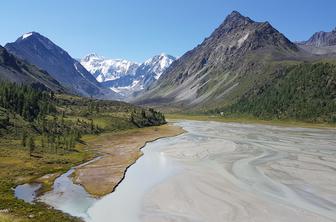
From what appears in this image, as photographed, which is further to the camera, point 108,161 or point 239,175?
point 108,161

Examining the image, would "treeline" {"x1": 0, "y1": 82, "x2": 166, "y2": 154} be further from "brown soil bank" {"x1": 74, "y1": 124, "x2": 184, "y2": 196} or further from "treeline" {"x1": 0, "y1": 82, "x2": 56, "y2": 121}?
"brown soil bank" {"x1": 74, "y1": 124, "x2": 184, "y2": 196}

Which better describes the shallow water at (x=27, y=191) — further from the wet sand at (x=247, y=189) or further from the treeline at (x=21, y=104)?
the treeline at (x=21, y=104)

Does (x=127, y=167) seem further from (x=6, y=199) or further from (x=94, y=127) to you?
(x=94, y=127)

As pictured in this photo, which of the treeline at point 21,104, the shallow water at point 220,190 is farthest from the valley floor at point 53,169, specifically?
the treeline at point 21,104

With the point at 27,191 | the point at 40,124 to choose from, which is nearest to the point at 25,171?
the point at 27,191

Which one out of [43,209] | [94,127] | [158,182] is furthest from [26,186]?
[94,127]

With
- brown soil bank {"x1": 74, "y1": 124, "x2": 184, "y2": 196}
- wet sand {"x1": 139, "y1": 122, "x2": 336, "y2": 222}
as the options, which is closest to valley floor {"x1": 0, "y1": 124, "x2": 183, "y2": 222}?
brown soil bank {"x1": 74, "y1": 124, "x2": 184, "y2": 196}

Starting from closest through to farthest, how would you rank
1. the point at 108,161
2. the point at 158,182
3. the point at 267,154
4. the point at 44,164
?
the point at 158,182, the point at 44,164, the point at 108,161, the point at 267,154
